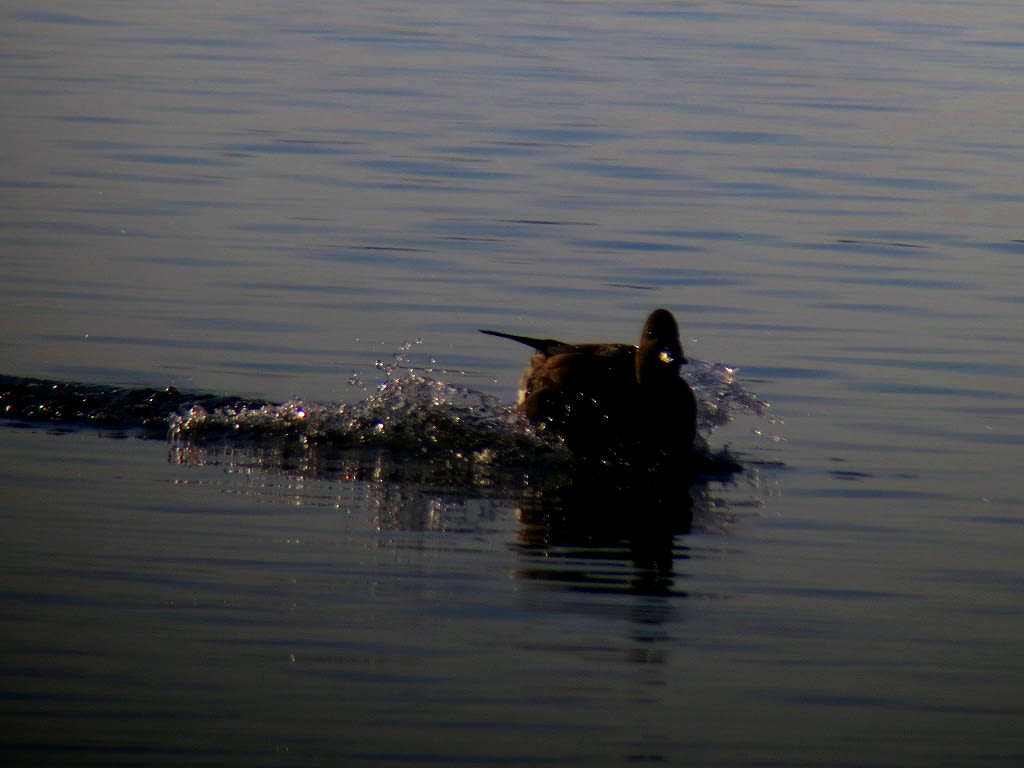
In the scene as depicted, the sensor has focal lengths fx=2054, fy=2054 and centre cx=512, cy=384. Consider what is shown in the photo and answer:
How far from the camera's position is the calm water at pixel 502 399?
5.86 meters

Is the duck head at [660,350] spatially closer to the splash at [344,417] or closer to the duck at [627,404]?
the duck at [627,404]

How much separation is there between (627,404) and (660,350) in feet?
0.98

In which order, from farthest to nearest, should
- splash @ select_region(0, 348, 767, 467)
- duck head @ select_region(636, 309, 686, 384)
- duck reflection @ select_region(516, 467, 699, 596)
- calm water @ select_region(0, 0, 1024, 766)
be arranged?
1. duck head @ select_region(636, 309, 686, 384)
2. splash @ select_region(0, 348, 767, 467)
3. duck reflection @ select_region(516, 467, 699, 596)
4. calm water @ select_region(0, 0, 1024, 766)

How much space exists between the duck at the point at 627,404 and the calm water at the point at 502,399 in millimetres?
374

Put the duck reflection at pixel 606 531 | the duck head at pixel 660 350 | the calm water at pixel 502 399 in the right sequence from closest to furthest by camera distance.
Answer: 1. the calm water at pixel 502 399
2. the duck reflection at pixel 606 531
3. the duck head at pixel 660 350

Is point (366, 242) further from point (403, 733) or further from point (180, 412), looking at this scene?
point (403, 733)

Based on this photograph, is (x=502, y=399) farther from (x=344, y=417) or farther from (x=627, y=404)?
(x=344, y=417)

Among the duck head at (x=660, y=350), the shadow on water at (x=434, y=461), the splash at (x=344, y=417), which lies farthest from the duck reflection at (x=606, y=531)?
the duck head at (x=660, y=350)

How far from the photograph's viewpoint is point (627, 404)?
9656mm

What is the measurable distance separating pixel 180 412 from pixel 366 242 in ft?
14.2

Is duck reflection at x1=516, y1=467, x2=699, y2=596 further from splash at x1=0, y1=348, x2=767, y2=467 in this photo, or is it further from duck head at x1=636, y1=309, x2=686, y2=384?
duck head at x1=636, y1=309, x2=686, y2=384

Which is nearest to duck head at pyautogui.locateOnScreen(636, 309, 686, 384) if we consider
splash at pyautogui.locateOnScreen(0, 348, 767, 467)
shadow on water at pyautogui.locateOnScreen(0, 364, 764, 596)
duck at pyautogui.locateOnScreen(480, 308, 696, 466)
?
duck at pyautogui.locateOnScreen(480, 308, 696, 466)

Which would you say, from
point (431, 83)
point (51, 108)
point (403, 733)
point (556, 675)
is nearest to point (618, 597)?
point (556, 675)

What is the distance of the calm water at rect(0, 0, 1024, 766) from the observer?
5.86 metres
